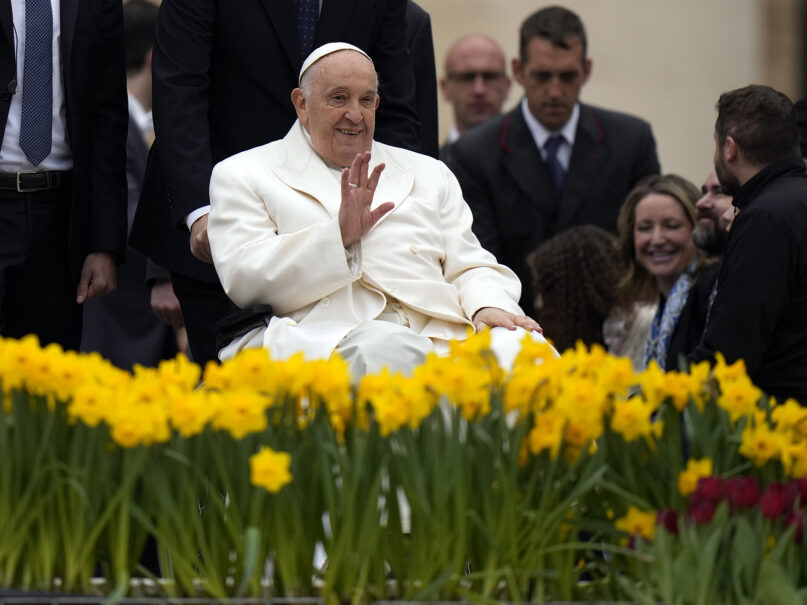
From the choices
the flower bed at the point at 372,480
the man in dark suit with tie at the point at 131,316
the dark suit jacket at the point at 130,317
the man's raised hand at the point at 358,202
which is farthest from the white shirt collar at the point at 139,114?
the flower bed at the point at 372,480

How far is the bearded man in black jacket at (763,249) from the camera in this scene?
509 centimetres

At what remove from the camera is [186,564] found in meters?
3.34

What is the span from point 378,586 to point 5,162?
2486 millimetres

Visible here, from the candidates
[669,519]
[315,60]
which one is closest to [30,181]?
[315,60]

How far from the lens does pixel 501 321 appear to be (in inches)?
Result: 189

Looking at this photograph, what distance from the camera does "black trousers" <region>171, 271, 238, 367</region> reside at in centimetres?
550

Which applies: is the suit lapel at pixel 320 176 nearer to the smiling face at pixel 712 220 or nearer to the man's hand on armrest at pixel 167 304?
the man's hand on armrest at pixel 167 304

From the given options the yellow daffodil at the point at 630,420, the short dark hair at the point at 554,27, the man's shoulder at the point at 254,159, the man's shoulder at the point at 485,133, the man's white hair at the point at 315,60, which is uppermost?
the short dark hair at the point at 554,27

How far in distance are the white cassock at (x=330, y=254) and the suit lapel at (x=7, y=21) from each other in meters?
0.84

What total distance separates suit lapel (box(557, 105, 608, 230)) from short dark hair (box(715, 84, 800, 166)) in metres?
2.21

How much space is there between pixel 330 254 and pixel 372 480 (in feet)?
4.88

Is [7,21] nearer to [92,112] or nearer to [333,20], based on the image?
[92,112]

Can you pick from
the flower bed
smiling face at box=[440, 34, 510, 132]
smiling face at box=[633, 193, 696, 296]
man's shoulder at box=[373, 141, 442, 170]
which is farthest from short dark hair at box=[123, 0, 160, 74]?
the flower bed

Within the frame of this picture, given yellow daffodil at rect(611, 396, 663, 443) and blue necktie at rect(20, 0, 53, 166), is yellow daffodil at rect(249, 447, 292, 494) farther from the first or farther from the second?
blue necktie at rect(20, 0, 53, 166)
